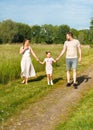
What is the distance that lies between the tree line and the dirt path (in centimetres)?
11375

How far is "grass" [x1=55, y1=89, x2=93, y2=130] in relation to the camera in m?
8.15

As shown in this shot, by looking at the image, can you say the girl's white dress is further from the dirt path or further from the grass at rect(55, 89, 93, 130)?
the grass at rect(55, 89, 93, 130)

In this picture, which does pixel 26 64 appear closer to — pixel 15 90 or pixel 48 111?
pixel 15 90

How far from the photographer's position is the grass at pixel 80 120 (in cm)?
815

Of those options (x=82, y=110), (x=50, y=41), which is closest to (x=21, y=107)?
(x=82, y=110)

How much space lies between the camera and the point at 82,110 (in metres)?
9.77

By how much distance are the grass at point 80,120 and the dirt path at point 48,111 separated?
259 millimetres

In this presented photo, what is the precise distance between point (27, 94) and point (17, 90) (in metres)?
1.09

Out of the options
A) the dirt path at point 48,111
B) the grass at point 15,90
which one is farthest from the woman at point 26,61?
the dirt path at point 48,111

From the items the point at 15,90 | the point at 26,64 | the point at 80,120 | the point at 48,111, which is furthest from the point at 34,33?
the point at 80,120

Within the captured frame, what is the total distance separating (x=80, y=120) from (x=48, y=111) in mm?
1481

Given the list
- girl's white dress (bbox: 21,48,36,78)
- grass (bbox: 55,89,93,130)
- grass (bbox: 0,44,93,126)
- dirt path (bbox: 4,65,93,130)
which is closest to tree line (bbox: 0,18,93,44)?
grass (bbox: 0,44,93,126)

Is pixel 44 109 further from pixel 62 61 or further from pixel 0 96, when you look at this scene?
pixel 62 61

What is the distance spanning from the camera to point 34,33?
147875 millimetres
